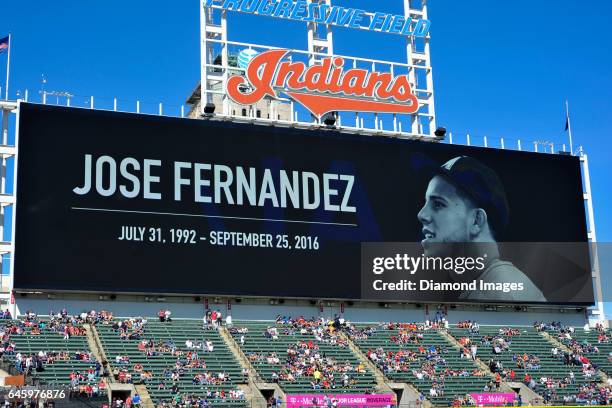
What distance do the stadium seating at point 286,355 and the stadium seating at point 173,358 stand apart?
38.3 inches

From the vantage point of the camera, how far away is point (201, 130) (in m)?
39.9

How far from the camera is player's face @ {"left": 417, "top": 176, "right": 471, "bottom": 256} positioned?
42.7 m

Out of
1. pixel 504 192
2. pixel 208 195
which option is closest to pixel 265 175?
pixel 208 195

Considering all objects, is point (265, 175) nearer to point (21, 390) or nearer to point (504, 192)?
point (504, 192)

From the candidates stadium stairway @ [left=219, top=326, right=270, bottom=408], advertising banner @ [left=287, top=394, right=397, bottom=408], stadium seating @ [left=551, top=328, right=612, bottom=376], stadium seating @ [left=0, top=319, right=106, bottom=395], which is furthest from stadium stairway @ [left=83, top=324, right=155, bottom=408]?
stadium seating @ [left=551, top=328, right=612, bottom=376]

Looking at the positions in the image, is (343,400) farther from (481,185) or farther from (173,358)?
(481,185)

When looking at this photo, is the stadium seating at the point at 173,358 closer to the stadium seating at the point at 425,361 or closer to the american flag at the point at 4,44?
the stadium seating at the point at 425,361

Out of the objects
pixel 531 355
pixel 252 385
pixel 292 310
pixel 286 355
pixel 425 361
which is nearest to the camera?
pixel 252 385

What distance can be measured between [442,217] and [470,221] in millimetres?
1228

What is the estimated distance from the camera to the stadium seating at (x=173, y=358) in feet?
110

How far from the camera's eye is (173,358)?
35.9m

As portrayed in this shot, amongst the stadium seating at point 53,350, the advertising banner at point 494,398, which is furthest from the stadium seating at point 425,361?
the stadium seating at point 53,350

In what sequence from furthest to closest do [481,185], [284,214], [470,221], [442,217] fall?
[481,185]
[470,221]
[442,217]
[284,214]

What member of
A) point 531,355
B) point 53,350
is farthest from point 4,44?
point 531,355
